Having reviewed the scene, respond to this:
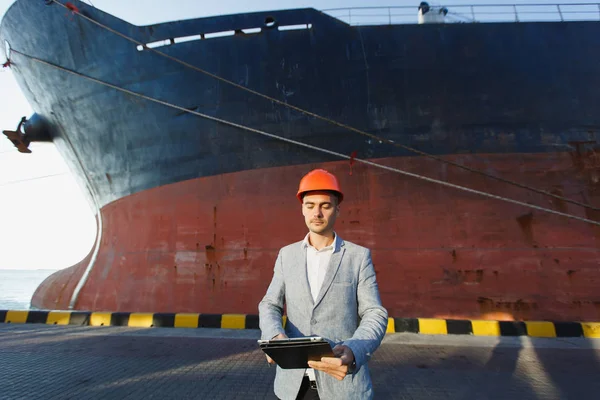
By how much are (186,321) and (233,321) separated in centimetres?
83

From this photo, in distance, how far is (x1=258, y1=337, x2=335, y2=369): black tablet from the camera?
1.01 meters

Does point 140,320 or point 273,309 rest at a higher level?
point 273,309

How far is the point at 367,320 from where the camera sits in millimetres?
1314

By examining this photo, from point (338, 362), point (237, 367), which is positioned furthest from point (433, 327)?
point (338, 362)

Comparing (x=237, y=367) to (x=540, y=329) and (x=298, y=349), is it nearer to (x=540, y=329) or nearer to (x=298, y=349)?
(x=298, y=349)

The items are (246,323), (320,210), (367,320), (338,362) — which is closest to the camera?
(338,362)

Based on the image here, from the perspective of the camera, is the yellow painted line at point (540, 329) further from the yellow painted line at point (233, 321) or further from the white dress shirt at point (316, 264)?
the white dress shirt at point (316, 264)

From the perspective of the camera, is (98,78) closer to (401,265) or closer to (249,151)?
(249,151)

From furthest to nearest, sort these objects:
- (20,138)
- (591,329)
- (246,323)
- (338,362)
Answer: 1. (20,138)
2. (246,323)
3. (591,329)
4. (338,362)

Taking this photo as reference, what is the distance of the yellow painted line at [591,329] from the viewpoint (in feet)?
16.0

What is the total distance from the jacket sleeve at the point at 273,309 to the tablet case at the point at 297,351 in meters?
0.17

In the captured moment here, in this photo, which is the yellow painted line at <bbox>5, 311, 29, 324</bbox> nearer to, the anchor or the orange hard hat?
the anchor

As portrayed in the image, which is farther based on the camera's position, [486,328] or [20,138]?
[20,138]

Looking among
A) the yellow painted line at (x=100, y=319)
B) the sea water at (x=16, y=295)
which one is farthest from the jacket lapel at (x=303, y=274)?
the sea water at (x=16, y=295)
